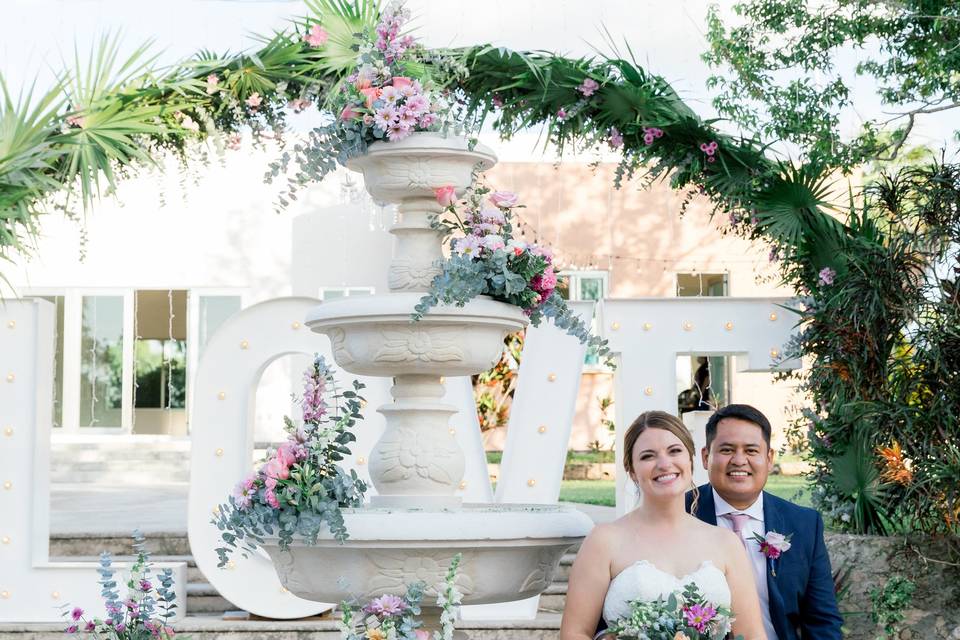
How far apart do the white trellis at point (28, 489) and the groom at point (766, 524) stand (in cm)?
438

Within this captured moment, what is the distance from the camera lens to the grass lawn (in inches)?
510

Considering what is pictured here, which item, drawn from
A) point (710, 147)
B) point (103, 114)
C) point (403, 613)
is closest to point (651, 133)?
point (710, 147)

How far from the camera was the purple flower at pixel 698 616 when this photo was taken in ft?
11.0

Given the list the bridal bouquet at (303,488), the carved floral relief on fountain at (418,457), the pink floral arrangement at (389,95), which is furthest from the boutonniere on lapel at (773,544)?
the pink floral arrangement at (389,95)

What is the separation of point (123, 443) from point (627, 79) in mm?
12313

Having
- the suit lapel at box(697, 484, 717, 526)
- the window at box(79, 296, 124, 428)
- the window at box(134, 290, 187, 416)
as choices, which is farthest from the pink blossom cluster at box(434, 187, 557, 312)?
the window at box(79, 296, 124, 428)

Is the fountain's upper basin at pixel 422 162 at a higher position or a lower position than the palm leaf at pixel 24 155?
lower

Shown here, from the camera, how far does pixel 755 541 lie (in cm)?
405

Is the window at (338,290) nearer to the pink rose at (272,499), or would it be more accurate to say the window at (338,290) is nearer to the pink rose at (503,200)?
the pink rose at (503,200)

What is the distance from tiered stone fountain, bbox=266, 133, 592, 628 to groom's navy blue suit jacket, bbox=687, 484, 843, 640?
656mm

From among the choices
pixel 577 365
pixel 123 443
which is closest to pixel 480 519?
pixel 577 365

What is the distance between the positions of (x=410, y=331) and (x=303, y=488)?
65 cm

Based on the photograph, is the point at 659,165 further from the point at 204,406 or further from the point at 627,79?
the point at 204,406

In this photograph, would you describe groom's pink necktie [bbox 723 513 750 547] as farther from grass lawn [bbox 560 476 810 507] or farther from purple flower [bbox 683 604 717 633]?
grass lawn [bbox 560 476 810 507]
